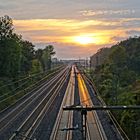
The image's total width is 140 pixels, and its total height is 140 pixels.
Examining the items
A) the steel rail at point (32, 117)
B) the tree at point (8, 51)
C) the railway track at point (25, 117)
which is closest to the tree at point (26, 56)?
the tree at point (8, 51)

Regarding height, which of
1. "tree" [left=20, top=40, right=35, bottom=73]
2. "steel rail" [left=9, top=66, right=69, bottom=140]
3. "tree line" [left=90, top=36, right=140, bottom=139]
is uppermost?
"tree" [left=20, top=40, right=35, bottom=73]

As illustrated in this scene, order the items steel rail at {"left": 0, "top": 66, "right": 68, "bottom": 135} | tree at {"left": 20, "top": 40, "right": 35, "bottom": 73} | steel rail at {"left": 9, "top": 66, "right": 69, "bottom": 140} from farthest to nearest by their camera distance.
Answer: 1. tree at {"left": 20, "top": 40, "right": 35, "bottom": 73}
2. steel rail at {"left": 0, "top": 66, "right": 68, "bottom": 135}
3. steel rail at {"left": 9, "top": 66, "right": 69, "bottom": 140}

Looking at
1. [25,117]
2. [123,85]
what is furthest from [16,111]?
[123,85]

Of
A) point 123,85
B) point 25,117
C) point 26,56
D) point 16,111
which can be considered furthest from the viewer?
point 26,56

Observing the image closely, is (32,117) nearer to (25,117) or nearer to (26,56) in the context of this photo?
(25,117)

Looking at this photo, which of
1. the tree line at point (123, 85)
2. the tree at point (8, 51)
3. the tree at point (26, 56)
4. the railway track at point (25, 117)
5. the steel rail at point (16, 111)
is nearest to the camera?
the railway track at point (25, 117)

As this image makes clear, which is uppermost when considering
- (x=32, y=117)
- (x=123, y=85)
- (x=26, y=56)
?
(x=26, y=56)

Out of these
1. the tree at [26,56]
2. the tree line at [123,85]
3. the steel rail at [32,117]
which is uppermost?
the tree at [26,56]

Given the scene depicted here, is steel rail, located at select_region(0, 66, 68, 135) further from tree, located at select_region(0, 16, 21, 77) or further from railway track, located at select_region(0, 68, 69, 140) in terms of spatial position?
tree, located at select_region(0, 16, 21, 77)

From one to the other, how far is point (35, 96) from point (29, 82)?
13.8 metres

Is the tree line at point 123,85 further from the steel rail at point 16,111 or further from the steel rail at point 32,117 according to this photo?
the steel rail at point 16,111

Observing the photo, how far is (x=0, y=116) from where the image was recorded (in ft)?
116

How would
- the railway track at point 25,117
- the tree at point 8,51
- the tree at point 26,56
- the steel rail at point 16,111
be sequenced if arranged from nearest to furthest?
the railway track at point 25,117 → the steel rail at point 16,111 → the tree at point 8,51 → the tree at point 26,56

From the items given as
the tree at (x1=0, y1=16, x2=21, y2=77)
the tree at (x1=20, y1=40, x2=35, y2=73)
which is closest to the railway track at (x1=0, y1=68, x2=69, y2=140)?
the tree at (x1=0, y1=16, x2=21, y2=77)
